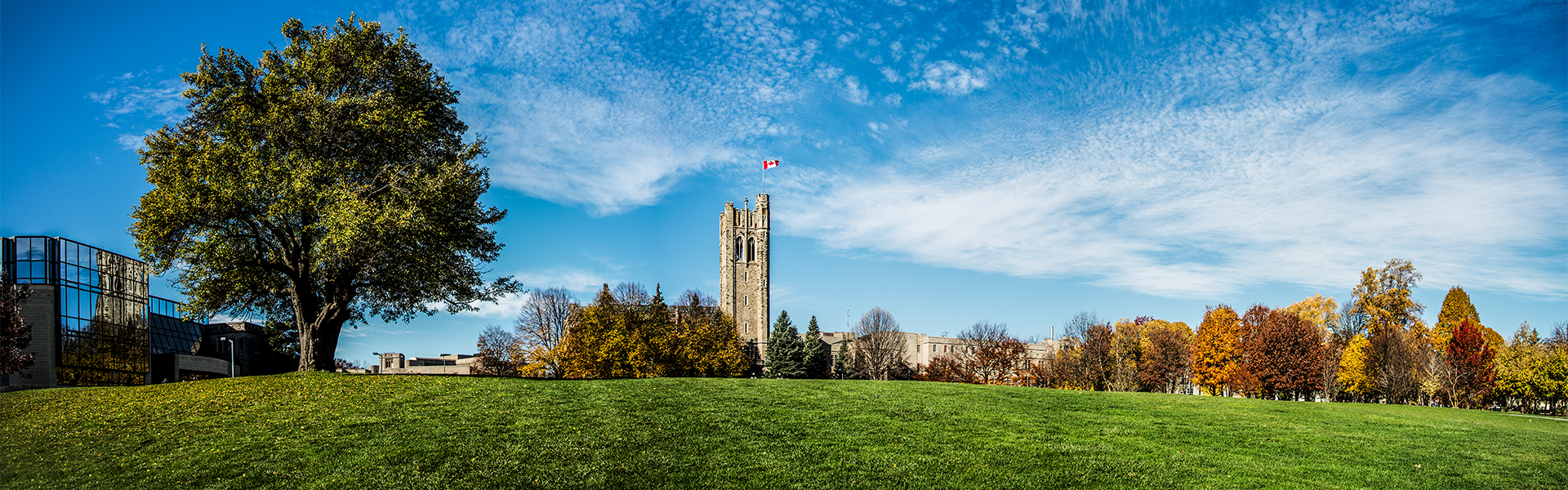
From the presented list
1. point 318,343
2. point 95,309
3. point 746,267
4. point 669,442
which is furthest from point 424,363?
point 669,442

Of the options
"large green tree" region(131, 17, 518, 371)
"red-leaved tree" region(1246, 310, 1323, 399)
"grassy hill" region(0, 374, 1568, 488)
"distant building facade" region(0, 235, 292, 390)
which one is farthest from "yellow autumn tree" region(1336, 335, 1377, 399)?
"distant building facade" region(0, 235, 292, 390)

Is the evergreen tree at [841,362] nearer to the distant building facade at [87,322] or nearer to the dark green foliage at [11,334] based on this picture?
the distant building facade at [87,322]

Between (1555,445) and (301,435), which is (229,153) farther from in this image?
(1555,445)

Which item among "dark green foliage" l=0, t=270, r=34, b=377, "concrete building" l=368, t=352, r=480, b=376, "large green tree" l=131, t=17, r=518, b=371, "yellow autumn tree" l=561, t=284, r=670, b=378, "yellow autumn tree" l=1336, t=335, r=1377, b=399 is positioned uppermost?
"large green tree" l=131, t=17, r=518, b=371

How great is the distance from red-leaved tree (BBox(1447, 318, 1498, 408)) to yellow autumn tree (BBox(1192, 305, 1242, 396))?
46.1 feet

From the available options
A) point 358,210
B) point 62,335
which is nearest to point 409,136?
point 358,210

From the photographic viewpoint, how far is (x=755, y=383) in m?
27.2

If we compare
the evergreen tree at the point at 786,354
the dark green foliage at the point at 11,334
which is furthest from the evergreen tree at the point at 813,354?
the dark green foliage at the point at 11,334

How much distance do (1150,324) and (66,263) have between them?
94366 mm

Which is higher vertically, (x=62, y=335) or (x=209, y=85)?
(x=209, y=85)

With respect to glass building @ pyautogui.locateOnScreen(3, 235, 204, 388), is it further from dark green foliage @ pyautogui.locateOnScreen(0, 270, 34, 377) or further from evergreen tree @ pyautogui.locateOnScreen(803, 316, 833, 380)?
evergreen tree @ pyautogui.locateOnScreen(803, 316, 833, 380)

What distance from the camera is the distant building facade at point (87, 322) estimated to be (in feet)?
129

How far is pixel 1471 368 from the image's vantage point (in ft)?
189

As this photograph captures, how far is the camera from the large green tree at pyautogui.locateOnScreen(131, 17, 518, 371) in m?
24.0
